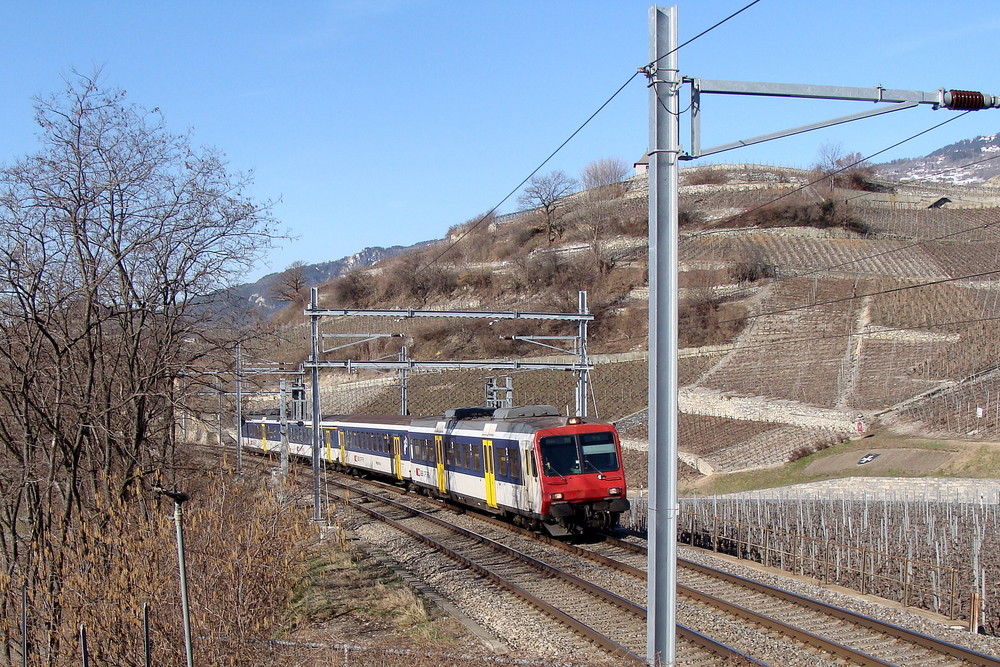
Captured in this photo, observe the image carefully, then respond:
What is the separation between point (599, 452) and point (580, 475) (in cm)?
80

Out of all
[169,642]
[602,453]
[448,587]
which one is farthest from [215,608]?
[602,453]

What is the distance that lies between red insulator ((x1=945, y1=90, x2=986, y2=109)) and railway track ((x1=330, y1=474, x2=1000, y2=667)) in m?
6.05

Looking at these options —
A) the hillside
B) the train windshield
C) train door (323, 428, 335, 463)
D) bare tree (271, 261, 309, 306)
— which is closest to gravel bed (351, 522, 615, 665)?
the train windshield

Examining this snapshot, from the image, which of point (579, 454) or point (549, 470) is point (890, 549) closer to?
point (579, 454)

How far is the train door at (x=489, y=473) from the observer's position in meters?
22.1

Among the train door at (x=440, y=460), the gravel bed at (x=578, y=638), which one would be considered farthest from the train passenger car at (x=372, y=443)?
the gravel bed at (x=578, y=638)

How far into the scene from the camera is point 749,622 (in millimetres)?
12586

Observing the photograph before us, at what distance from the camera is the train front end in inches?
759

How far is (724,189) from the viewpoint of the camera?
114 m

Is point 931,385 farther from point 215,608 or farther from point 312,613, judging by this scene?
point 215,608

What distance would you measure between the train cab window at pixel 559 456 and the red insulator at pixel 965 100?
1262 cm

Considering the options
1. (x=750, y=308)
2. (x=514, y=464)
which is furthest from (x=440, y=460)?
(x=750, y=308)

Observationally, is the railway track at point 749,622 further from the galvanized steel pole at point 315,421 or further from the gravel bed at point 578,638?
the galvanized steel pole at point 315,421

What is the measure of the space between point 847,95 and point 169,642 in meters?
9.60
